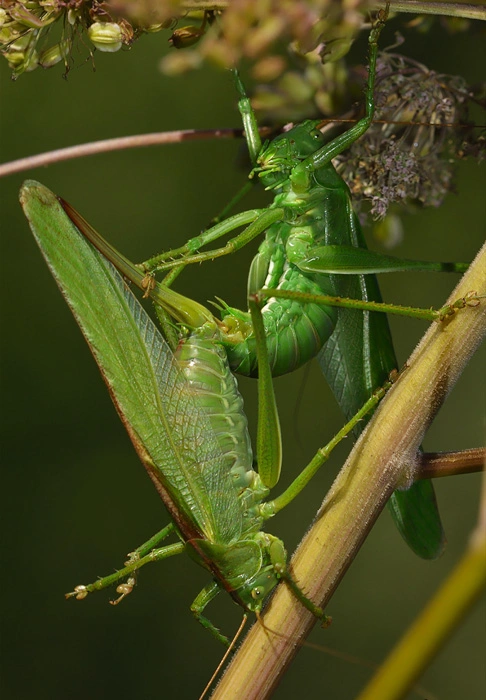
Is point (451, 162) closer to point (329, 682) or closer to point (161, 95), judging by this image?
point (161, 95)

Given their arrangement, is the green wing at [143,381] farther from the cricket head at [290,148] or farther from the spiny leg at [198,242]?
the cricket head at [290,148]

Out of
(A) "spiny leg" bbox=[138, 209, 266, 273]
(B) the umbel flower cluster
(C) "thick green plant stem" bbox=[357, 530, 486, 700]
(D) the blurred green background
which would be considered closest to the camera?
(C) "thick green plant stem" bbox=[357, 530, 486, 700]

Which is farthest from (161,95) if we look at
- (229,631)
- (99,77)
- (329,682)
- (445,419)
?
(329,682)

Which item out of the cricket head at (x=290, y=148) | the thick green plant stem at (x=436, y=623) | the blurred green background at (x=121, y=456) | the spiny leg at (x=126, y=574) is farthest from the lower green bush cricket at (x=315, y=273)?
the blurred green background at (x=121, y=456)

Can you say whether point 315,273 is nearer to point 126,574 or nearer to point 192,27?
point 192,27

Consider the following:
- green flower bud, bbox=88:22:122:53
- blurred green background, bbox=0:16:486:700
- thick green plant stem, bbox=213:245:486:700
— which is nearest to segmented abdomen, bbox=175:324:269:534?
thick green plant stem, bbox=213:245:486:700

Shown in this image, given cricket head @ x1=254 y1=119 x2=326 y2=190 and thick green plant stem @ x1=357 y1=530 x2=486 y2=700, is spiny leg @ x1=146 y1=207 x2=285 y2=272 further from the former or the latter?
thick green plant stem @ x1=357 y1=530 x2=486 y2=700

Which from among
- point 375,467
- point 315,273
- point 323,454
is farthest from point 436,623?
point 315,273
